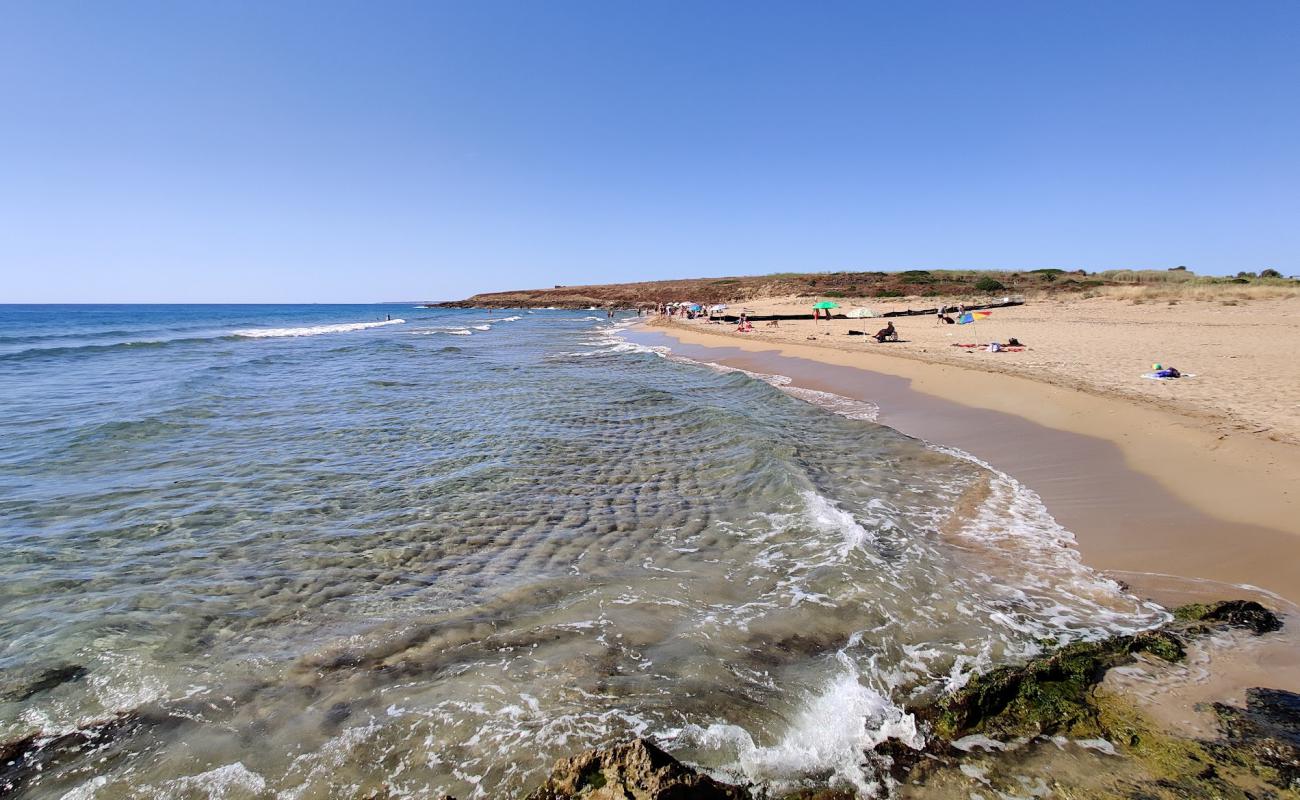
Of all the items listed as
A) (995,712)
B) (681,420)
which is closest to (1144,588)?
(995,712)

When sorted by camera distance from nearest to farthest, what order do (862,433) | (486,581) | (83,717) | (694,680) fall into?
(83,717)
(694,680)
(486,581)
(862,433)

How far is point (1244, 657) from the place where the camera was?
3691 mm

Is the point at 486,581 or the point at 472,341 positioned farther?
the point at 472,341

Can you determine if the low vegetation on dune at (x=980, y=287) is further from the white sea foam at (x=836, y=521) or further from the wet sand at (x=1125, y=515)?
the white sea foam at (x=836, y=521)

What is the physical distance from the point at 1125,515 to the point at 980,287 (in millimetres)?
52559

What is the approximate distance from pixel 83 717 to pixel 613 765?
12.2ft

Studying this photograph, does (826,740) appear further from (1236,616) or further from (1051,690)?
(1236,616)

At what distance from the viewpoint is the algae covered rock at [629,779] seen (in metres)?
2.44

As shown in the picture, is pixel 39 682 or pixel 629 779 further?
pixel 39 682

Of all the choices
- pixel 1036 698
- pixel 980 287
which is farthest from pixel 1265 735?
pixel 980 287

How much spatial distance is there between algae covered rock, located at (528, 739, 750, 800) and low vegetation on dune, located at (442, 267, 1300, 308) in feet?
148

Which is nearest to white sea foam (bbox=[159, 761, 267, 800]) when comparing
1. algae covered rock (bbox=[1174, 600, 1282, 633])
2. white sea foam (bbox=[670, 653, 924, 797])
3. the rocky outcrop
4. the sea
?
the sea

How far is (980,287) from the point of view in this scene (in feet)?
166

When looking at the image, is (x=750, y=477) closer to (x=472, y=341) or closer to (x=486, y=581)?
(x=486, y=581)
